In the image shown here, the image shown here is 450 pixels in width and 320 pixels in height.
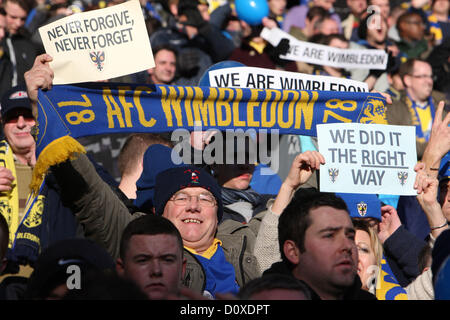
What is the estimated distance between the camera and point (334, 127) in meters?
5.56

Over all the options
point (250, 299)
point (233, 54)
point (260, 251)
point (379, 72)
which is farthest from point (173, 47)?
point (250, 299)

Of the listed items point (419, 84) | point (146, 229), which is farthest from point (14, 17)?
point (146, 229)

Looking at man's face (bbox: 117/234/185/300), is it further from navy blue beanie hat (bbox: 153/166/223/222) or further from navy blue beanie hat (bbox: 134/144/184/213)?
navy blue beanie hat (bbox: 134/144/184/213)

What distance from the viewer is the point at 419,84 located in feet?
30.7

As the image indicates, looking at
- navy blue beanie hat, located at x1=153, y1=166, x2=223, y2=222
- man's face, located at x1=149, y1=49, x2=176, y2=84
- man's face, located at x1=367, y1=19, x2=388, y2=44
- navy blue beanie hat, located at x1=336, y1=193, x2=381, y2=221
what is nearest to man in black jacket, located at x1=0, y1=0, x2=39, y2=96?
man's face, located at x1=149, y1=49, x2=176, y2=84

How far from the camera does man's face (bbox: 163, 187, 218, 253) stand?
5156 millimetres

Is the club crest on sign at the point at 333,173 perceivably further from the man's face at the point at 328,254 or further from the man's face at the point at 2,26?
the man's face at the point at 2,26

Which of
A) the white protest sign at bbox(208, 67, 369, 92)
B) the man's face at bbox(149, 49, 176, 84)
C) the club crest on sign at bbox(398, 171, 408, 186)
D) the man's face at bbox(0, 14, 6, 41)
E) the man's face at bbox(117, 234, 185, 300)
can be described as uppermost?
the man's face at bbox(0, 14, 6, 41)

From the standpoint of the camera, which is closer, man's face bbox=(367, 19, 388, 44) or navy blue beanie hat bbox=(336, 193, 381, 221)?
navy blue beanie hat bbox=(336, 193, 381, 221)

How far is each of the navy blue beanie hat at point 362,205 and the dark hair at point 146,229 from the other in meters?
1.64

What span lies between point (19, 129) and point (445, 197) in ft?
10.7

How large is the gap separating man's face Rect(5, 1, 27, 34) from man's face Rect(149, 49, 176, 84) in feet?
5.55

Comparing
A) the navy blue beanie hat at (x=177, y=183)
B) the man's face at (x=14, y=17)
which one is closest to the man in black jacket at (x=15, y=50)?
the man's face at (x=14, y=17)

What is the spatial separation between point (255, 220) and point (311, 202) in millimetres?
1209
